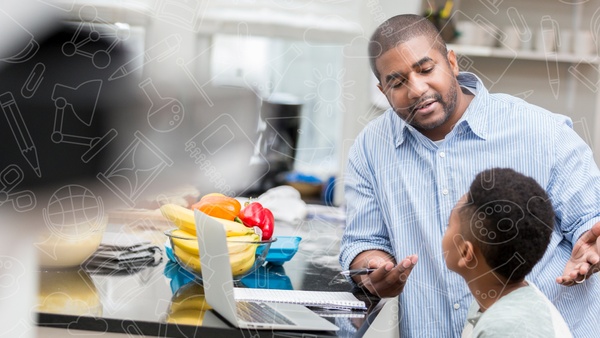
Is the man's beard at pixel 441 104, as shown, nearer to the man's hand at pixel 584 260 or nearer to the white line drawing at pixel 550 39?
the man's hand at pixel 584 260

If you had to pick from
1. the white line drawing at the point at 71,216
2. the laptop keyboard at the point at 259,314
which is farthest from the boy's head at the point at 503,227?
the white line drawing at the point at 71,216

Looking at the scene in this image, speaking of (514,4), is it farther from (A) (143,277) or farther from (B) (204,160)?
(A) (143,277)

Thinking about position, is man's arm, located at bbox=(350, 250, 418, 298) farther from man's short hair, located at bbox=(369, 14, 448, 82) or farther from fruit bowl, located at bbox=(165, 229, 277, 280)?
man's short hair, located at bbox=(369, 14, 448, 82)

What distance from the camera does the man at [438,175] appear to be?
0.74 meters

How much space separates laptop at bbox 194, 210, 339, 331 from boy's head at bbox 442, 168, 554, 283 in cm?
18

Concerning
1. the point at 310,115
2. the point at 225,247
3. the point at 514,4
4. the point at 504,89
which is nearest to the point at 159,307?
the point at 225,247

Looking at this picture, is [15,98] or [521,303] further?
[15,98]

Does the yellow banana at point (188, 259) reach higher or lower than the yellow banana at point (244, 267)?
higher

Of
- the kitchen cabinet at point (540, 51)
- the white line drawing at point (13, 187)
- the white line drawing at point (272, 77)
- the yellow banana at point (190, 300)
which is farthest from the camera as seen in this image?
the white line drawing at point (272, 77)

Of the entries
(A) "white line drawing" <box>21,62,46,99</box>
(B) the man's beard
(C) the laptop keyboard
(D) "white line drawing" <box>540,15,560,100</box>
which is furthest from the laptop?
(D) "white line drawing" <box>540,15,560,100</box>

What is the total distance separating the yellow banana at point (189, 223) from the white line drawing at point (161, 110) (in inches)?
11.8

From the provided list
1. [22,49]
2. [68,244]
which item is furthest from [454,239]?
[22,49]

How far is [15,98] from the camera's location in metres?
0.85

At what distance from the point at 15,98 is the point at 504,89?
4.12ft
